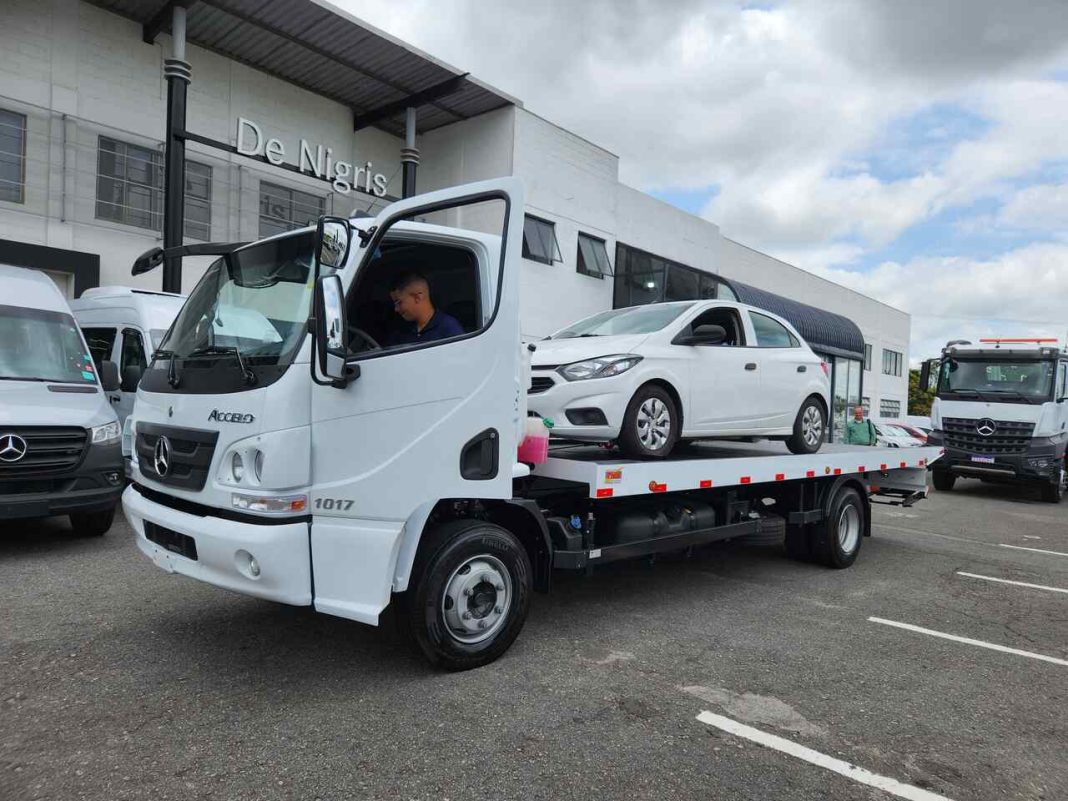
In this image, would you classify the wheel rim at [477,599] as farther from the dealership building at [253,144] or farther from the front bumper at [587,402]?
the dealership building at [253,144]

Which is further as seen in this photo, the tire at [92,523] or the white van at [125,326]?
the white van at [125,326]

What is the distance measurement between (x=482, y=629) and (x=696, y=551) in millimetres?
3813

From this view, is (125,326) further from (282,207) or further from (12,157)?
(282,207)

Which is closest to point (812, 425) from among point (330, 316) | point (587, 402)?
point (587, 402)

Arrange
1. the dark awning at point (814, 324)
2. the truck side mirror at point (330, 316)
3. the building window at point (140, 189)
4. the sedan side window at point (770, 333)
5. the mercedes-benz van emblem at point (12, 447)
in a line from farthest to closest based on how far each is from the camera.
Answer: the dark awning at point (814, 324), the building window at point (140, 189), the sedan side window at point (770, 333), the mercedes-benz van emblem at point (12, 447), the truck side mirror at point (330, 316)

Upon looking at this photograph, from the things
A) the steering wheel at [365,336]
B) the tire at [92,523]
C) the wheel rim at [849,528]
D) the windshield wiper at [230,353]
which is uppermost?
the steering wheel at [365,336]

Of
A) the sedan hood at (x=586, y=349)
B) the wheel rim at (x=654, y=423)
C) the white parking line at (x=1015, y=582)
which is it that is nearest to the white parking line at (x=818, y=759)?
the wheel rim at (x=654, y=423)

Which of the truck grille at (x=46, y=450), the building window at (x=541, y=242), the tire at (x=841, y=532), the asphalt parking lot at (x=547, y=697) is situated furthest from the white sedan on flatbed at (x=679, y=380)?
the building window at (x=541, y=242)

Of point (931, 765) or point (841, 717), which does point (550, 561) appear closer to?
point (841, 717)

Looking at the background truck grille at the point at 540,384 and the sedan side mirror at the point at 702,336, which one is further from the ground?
the sedan side mirror at the point at 702,336

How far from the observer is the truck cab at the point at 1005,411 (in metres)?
13.7

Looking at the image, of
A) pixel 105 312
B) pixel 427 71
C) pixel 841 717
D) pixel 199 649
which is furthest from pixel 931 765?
pixel 427 71

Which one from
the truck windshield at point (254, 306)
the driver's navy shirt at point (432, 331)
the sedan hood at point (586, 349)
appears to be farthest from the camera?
the sedan hood at point (586, 349)

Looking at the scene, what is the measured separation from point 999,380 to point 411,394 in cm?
1459
